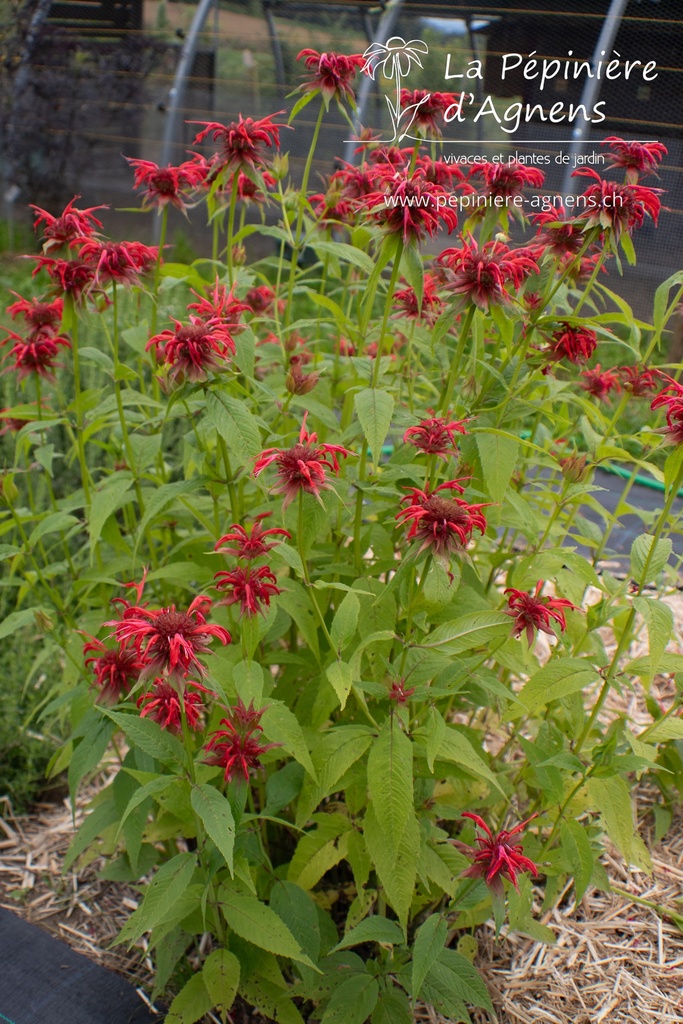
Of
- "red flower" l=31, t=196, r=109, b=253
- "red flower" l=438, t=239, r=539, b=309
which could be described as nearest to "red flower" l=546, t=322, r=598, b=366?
"red flower" l=438, t=239, r=539, b=309

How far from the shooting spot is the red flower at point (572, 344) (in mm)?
1150

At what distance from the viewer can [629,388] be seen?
4.35 ft

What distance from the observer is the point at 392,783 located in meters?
0.96

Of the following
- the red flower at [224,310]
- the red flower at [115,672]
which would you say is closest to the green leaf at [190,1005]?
the red flower at [115,672]

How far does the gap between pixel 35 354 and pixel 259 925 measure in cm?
88

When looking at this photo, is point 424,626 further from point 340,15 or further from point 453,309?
point 340,15

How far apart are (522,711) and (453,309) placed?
0.56 metres

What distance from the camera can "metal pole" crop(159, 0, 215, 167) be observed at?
593cm

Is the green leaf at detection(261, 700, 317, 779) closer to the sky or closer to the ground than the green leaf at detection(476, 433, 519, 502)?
closer to the ground

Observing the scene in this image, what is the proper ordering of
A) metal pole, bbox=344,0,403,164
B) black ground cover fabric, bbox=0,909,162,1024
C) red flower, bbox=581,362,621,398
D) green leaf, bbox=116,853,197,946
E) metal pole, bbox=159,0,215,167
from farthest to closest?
metal pole, bbox=159,0,215,167
metal pole, bbox=344,0,403,164
red flower, bbox=581,362,621,398
black ground cover fabric, bbox=0,909,162,1024
green leaf, bbox=116,853,197,946

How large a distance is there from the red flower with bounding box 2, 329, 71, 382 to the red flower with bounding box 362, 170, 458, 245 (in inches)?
22.8

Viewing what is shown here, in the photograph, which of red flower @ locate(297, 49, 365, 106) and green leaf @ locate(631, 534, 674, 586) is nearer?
green leaf @ locate(631, 534, 674, 586)

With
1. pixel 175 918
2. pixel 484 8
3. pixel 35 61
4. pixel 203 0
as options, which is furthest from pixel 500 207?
pixel 35 61

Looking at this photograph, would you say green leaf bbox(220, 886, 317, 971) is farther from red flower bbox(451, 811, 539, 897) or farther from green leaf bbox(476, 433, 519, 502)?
green leaf bbox(476, 433, 519, 502)
